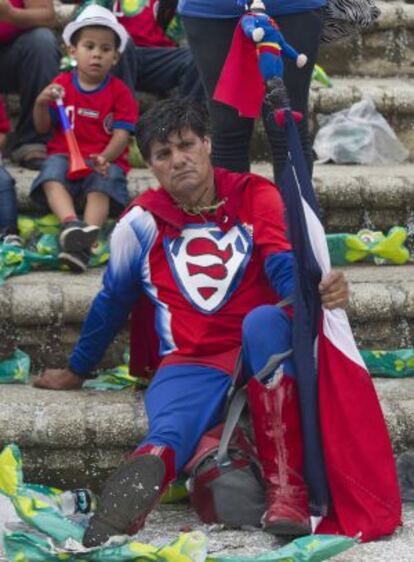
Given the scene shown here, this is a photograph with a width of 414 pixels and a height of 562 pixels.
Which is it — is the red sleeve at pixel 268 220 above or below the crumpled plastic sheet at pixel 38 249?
above

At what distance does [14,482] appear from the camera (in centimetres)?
339

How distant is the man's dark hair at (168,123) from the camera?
381 cm

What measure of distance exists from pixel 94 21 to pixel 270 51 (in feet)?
5.97

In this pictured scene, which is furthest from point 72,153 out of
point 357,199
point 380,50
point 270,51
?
point 380,50

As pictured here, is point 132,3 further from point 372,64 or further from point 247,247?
point 247,247

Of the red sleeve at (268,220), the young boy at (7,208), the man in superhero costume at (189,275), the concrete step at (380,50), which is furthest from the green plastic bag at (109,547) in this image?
the concrete step at (380,50)

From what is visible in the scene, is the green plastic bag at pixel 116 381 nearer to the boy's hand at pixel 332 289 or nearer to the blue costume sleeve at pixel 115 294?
the blue costume sleeve at pixel 115 294

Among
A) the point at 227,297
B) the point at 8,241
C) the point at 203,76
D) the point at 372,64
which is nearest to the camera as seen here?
the point at 227,297

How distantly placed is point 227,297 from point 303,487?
647 millimetres

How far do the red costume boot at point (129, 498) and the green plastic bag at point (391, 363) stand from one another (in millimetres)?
1177

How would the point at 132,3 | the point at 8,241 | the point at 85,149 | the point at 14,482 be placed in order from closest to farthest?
the point at 14,482, the point at 8,241, the point at 85,149, the point at 132,3

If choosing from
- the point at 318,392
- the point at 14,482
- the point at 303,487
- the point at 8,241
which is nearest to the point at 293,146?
the point at 318,392

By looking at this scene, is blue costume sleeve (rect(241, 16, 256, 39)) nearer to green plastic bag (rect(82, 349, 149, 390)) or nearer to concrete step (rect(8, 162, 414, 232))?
green plastic bag (rect(82, 349, 149, 390))

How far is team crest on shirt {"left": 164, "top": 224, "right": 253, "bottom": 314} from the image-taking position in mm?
3812
